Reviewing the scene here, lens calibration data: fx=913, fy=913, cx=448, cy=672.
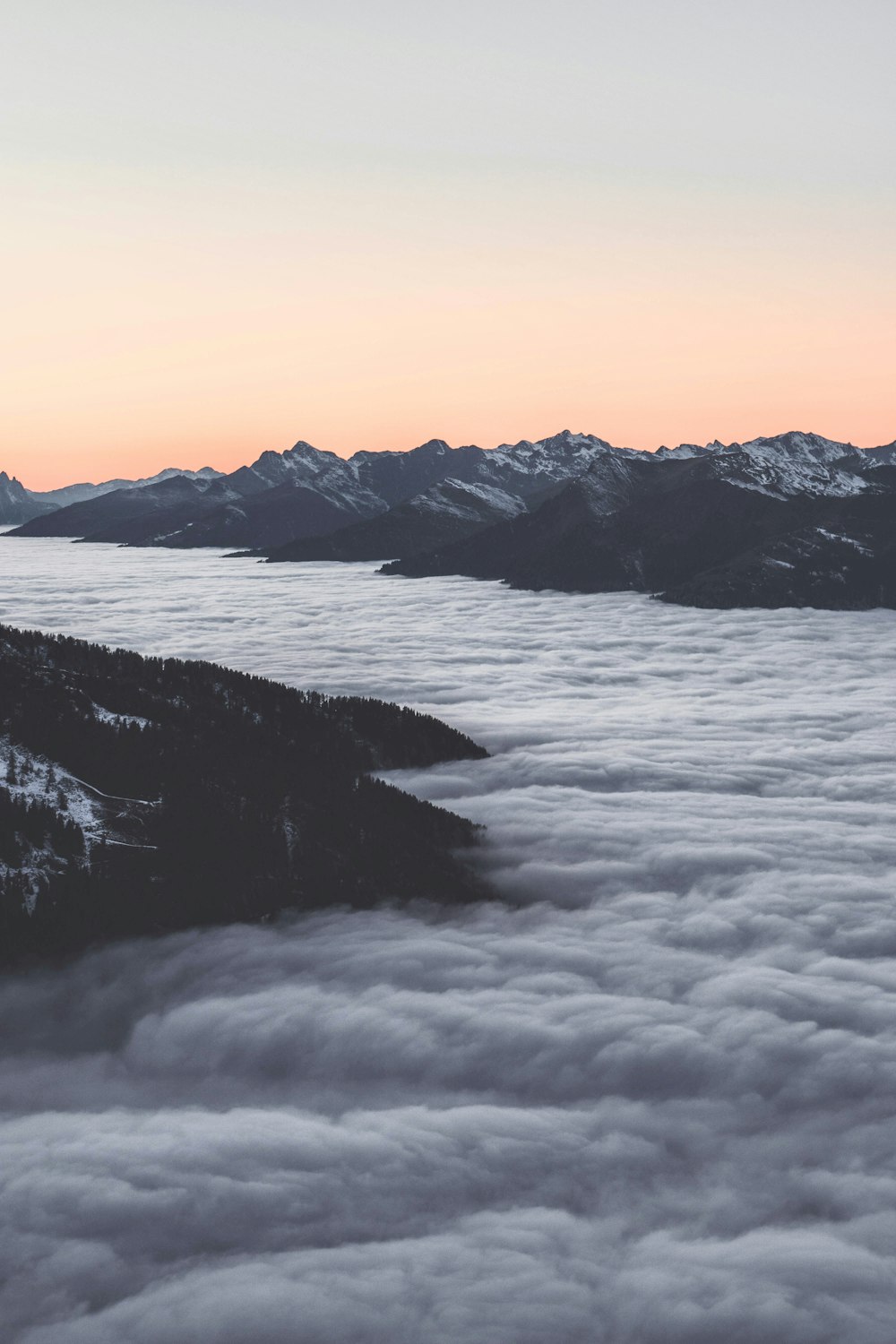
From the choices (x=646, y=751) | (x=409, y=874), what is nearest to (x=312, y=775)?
(x=409, y=874)

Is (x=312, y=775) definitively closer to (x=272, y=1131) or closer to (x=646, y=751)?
(x=272, y=1131)

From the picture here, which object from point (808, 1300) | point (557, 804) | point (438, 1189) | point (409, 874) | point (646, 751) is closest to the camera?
point (808, 1300)

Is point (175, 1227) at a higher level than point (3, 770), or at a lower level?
lower

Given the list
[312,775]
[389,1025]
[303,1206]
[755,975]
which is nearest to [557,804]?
[312,775]

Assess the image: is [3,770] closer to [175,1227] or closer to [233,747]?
[233,747]

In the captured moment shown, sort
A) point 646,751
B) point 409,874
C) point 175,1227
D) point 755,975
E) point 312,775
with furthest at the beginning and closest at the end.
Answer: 1. point 646,751
2. point 312,775
3. point 409,874
4. point 755,975
5. point 175,1227

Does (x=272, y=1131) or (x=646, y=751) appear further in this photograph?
(x=646, y=751)
